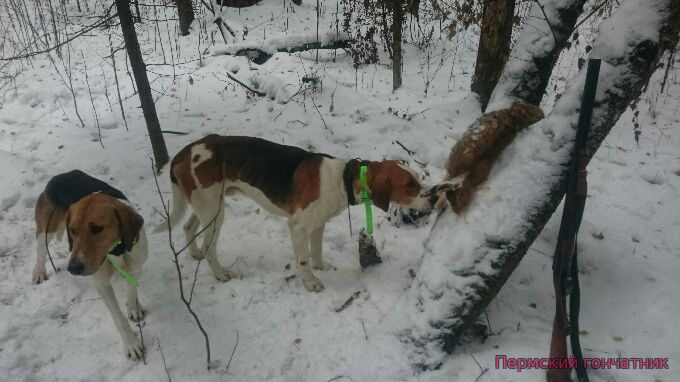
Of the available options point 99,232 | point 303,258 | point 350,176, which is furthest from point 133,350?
point 350,176

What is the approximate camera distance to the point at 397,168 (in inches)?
134

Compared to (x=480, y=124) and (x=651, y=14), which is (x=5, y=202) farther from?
(x=651, y=14)

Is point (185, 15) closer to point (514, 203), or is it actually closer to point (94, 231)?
point (94, 231)

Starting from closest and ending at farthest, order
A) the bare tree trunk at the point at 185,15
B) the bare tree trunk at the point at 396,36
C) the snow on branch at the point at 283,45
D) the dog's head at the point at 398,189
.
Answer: the dog's head at the point at 398,189 → the bare tree trunk at the point at 396,36 → the snow on branch at the point at 283,45 → the bare tree trunk at the point at 185,15

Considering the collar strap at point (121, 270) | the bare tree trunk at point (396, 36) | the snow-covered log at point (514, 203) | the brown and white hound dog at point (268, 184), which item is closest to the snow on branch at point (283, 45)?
the bare tree trunk at point (396, 36)

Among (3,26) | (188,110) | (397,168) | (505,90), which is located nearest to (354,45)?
(188,110)

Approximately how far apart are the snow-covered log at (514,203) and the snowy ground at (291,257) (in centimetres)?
26

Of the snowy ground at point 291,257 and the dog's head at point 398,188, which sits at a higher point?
the dog's head at point 398,188

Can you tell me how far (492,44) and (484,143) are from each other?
3646 mm

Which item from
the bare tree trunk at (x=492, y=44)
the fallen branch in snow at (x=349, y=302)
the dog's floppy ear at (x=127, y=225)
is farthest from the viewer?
the bare tree trunk at (x=492, y=44)

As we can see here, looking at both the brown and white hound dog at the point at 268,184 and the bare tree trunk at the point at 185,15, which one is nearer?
the brown and white hound dog at the point at 268,184

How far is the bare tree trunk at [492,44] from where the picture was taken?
5.63m

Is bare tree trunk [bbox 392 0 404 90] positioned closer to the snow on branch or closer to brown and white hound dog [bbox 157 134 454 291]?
Result: the snow on branch

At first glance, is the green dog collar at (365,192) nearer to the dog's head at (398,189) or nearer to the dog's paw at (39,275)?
the dog's head at (398,189)
